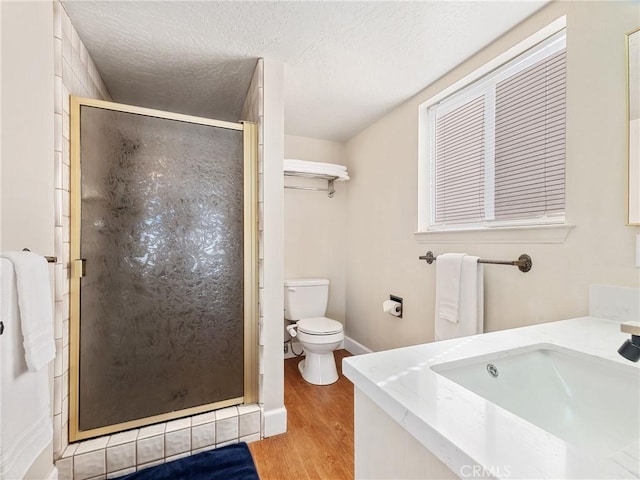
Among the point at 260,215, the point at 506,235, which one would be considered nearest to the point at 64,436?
the point at 260,215

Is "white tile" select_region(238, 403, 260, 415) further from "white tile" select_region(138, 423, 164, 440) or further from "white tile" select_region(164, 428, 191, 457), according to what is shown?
"white tile" select_region(138, 423, 164, 440)

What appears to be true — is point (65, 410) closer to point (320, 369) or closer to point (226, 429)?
point (226, 429)

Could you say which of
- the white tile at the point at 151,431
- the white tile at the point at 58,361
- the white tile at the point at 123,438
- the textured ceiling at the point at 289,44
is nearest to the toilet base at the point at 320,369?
the white tile at the point at 151,431

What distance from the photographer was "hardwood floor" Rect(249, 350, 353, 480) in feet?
4.58

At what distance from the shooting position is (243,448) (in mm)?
1535

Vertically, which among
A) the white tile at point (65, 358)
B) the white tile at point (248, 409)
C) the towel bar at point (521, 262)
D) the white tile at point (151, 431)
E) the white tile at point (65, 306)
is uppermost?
the towel bar at point (521, 262)

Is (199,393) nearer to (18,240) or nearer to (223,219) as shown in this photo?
(223,219)

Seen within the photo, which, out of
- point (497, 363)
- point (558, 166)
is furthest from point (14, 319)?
point (558, 166)

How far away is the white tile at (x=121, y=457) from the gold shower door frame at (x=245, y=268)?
0.11 meters

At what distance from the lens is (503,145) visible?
5.16ft

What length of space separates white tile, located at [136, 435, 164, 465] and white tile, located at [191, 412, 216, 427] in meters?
0.15

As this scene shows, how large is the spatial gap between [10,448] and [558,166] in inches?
84.9

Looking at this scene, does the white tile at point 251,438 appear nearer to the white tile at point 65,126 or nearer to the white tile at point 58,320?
the white tile at point 58,320

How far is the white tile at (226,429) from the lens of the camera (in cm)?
155
